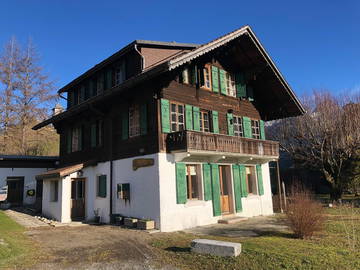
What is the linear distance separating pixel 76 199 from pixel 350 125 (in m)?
20.5

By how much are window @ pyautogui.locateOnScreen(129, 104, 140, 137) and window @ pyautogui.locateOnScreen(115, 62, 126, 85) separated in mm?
2545

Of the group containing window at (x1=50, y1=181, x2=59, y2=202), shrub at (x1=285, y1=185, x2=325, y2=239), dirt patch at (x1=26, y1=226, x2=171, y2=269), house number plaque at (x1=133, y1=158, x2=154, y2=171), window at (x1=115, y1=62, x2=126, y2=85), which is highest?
window at (x1=115, y1=62, x2=126, y2=85)

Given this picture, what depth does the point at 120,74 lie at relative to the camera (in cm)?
1602

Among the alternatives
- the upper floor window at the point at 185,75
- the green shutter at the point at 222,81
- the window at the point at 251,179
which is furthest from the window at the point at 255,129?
the upper floor window at the point at 185,75

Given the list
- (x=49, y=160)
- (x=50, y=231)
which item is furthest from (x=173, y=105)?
(x=49, y=160)

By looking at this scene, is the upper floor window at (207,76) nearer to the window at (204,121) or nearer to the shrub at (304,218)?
the window at (204,121)

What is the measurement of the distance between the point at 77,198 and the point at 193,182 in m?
6.81

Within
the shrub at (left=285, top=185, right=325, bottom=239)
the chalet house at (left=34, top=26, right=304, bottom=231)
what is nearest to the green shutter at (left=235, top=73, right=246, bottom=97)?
the chalet house at (left=34, top=26, right=304, bottom=231)

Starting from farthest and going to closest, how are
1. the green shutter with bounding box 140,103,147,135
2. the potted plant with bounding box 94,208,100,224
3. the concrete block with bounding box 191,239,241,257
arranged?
the potted plant with bounding box 94,208,100,224 → the green shutter with bounding box 140,103,147,135 → the concrete block with bounding box 191,239,241,257

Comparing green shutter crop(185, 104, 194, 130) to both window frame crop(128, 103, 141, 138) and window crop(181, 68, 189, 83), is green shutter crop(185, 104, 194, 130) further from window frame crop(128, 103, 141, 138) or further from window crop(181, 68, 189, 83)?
window frame crop(128, 103, 141, 138)

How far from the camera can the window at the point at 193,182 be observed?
13.0 metres

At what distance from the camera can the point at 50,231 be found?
1197 centimetres

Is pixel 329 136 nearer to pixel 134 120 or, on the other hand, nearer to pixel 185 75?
pixel 185 75

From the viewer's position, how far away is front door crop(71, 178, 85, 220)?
15359 millimetres
